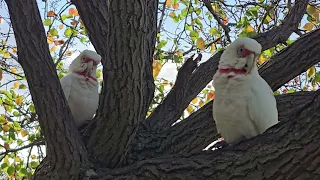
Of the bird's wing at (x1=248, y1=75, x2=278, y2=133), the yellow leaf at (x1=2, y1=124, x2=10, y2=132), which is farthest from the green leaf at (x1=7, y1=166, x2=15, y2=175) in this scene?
the bird's wing at (x1=248, y1=75, x2=278, y2=133)

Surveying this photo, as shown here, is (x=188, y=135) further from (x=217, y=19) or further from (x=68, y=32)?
(x=68, y=32)

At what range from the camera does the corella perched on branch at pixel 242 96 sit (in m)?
2.09

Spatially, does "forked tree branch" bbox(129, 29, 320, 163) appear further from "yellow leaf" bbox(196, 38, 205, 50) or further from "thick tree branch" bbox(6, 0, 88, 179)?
"yellow leaf" bbox(196, 38, 205, 50)

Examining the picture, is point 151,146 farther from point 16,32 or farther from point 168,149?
point 16,32

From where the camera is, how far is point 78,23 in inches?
156

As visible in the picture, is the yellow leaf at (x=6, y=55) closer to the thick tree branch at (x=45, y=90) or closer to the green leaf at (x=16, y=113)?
the green leaf at (x=16, y=113)

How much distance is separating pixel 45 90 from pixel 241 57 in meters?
0.96

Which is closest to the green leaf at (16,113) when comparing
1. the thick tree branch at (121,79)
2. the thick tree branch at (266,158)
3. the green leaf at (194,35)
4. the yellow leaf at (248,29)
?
the green leaf at (194,35)

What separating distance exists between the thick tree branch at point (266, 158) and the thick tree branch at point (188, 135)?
385mm

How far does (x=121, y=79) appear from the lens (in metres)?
2.09

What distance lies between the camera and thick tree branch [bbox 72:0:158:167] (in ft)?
6.69

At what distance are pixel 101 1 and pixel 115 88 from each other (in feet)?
2.87

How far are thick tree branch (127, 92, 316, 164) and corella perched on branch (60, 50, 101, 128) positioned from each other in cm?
47

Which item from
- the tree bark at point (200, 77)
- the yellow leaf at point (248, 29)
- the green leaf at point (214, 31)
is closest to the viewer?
the tree bark at point (200, 77)
